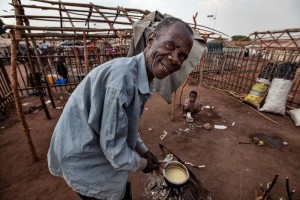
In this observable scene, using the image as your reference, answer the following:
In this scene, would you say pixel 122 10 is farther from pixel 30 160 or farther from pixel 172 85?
pixel 30 160

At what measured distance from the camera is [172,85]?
11.0 ft

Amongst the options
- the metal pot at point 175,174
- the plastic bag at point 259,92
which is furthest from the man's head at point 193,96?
the metal pot at point 175,174

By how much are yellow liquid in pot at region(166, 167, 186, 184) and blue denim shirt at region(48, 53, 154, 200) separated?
2.37ft

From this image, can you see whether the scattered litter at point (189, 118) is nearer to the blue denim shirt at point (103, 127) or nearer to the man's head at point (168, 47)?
the blue denim shirt at point (103, 127)

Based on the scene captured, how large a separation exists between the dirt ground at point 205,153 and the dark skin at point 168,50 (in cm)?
248

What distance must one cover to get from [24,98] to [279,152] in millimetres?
9278

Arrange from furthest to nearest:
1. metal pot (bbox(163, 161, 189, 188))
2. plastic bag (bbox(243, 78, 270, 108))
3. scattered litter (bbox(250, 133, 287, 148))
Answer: plastic bag (bbox(243, 78, 270, 108))
scattered litter (bbox(250, 133, 287, 148))
metal pot (bbox(163, 161, 189, 188))

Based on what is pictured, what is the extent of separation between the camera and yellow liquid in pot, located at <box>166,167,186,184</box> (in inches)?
77.6

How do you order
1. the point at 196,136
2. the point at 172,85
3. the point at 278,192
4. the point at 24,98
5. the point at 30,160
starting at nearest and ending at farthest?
the point at 278,192 < the point at 172,85 < the point at 30,160 < the point at 196,136 < the point at 24,98

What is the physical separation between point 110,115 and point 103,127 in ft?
0.39

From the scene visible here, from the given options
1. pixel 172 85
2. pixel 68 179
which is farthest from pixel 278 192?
pixel 68 179

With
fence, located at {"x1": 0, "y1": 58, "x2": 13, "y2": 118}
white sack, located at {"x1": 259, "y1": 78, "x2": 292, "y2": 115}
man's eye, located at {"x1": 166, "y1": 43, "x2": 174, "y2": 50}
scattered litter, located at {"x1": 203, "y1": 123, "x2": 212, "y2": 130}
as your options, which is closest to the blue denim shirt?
man's eye, located at {"x1": 166, "y1": 43, "x2": 174, "y2": 50}

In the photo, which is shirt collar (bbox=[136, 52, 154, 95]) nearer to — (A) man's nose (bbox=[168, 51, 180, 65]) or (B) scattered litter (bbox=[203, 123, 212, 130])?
(A) man's nose (bbox=[168, 51, 180, 65])

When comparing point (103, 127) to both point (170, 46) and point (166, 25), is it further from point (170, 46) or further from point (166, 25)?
point (166, 25)
